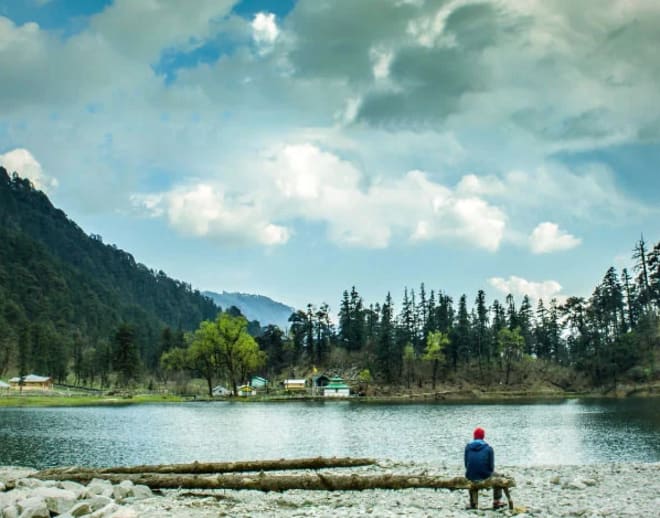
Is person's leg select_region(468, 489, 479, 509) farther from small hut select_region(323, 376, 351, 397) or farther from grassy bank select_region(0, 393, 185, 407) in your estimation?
small hut select_region(323, 376, 351, 397)

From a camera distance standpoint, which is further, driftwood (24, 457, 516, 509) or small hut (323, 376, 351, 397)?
small hut (323, 376, 351, 397)

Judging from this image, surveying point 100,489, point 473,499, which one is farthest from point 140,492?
point 473,499

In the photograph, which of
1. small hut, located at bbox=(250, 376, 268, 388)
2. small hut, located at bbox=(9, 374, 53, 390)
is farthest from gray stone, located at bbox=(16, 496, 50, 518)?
small hut, located at bbox=(250, 376, 268, 388)

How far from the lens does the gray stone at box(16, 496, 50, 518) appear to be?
62.0ft

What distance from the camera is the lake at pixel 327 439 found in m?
41.9

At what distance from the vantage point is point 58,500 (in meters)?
20.0

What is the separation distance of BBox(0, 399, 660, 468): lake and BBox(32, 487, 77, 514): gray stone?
18953mm

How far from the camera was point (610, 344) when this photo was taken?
15262cm

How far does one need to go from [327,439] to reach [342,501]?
29.8 m

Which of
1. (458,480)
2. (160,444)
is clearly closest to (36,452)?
(160,444)

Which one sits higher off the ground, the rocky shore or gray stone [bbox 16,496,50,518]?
gray stone [bbox 16,496,50,518]

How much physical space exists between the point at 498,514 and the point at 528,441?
33.4m

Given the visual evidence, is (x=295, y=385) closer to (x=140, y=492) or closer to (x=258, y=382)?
(x=258, y=382)

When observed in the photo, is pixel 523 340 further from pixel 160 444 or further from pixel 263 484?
pixel 263 484
